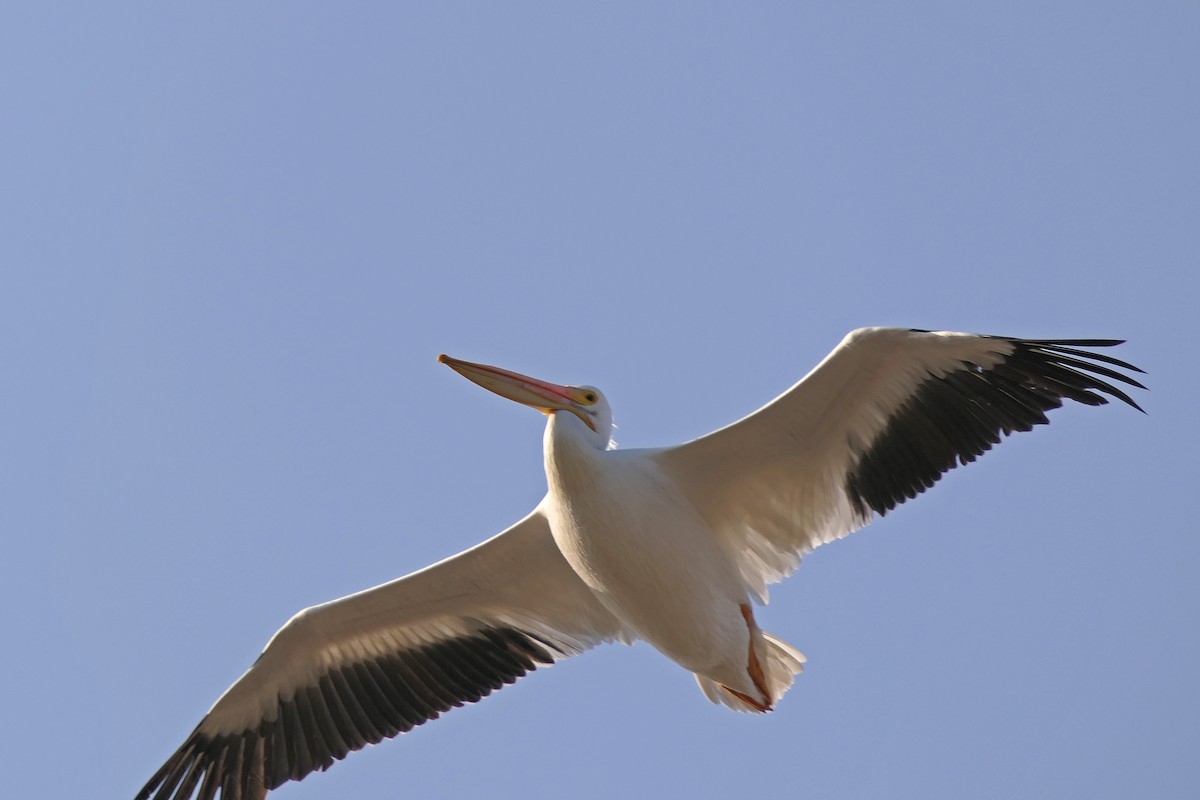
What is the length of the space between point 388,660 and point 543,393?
6.86 ft

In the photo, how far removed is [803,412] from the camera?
32.6ft

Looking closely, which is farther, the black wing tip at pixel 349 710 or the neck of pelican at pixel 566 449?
the black wing tip at pixel 349 710

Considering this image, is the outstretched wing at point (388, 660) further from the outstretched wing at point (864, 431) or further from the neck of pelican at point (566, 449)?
the outstretched wing at point (864, 431)

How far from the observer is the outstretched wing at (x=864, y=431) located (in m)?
9.62

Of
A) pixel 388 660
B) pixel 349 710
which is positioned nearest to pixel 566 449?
pixel 388 660

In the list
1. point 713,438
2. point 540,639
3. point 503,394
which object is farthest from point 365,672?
point 713,438

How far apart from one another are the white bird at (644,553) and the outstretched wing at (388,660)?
1 cm

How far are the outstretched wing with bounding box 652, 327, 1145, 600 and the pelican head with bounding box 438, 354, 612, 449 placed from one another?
539 millimetres

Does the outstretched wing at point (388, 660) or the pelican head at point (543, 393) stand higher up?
the pelican head at point (543, 393)

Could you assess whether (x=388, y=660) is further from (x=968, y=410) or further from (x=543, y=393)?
(x=968, y=410)

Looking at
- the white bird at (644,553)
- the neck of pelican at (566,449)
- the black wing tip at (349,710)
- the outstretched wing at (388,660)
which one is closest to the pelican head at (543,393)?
the white bird at (644,553)

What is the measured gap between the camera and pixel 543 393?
10.3 metres

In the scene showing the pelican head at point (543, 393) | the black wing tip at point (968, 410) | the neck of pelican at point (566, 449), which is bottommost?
the black wing tip at point (968, 410)

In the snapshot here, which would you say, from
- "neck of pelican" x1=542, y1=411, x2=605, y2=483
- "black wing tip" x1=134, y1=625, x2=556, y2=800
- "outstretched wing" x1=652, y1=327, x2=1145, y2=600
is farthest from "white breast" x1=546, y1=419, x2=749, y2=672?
"black wing tip" x1=134, y1=625, x2=556, y2=800
